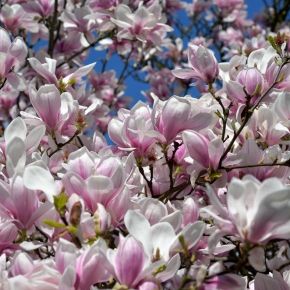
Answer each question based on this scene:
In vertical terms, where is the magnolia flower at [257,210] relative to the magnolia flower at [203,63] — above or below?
above

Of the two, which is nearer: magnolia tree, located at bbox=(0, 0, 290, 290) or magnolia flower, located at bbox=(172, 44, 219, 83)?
magnolia tree, located at bbox=(0, 0, 290, 290)

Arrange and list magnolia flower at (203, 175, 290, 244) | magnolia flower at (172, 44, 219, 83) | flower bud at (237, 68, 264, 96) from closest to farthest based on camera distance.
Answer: magnolia flower at (203, 175, 290, 244) → flower bud at (237, 68, 264, 96) → magnolia flower at (172, 44, 219, 83)

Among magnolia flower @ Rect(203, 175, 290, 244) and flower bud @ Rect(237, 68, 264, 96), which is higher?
magnolia flower @ Rect(203, 175, 290, 244)

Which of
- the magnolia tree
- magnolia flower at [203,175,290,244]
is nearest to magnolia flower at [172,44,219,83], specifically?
the magnolia tree

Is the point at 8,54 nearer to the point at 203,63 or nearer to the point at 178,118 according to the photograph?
the point at 203,63

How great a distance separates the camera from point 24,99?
447 centimetres

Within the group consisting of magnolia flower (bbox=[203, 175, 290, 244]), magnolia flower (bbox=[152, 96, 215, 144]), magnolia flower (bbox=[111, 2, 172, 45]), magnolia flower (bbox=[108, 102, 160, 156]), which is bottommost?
magnolia flower (bbox=[111, 2, 172, 45])

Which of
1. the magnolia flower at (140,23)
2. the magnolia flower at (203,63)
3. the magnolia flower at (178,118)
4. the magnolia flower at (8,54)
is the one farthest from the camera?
the magnolia flower at (140,23)

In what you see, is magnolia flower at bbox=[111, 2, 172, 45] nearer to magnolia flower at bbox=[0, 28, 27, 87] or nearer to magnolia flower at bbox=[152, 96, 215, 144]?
magnolia flower at bbox=[0, 28, 27, 87]

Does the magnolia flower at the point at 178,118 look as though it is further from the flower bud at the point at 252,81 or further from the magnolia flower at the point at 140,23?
the magnolia flower at the point at 140,23

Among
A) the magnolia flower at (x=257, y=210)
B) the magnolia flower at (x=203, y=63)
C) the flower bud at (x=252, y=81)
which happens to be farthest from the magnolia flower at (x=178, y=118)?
the magnolia flower at (x=257, y=210)

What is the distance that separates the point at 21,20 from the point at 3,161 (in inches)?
72.7

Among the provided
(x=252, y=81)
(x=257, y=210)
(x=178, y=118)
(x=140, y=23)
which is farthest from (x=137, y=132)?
(x=140, y=23)

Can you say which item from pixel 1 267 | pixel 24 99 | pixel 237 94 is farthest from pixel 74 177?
pixel 24 99
